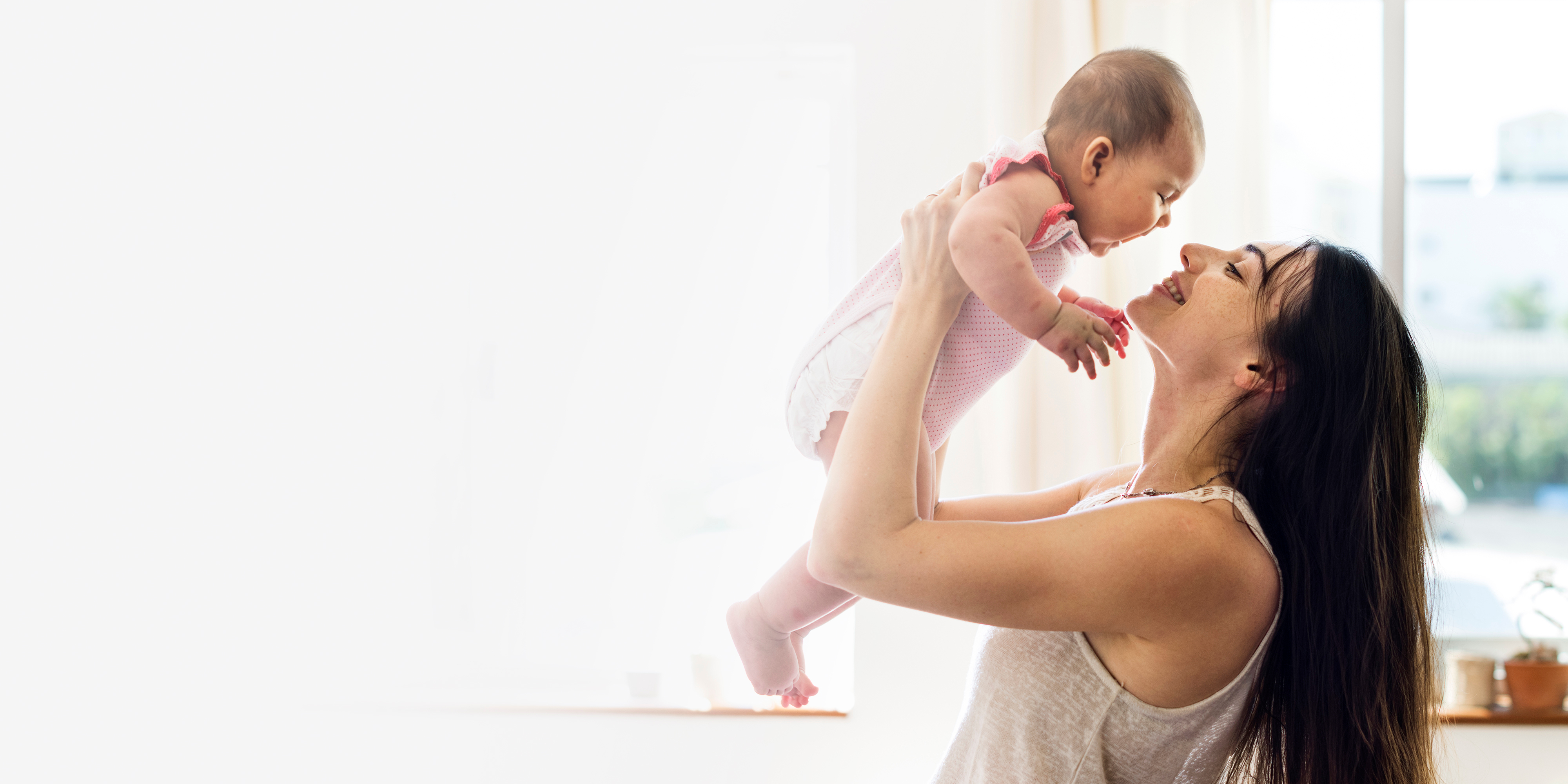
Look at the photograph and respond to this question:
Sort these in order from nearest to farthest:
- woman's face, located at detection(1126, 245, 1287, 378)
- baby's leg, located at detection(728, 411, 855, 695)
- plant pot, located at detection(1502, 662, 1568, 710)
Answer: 1. woman's face, located at detection(1126, 245, 1287, 378)
2. baby's leg, located at detection(728, 411, 855, 695)
3. plant pot, located at detection(1502, 662, 1568, 710)

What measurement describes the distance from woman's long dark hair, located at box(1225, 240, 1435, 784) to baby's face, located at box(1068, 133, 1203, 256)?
0.16 m

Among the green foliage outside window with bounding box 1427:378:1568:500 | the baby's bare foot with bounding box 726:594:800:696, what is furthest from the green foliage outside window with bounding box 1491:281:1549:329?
the baby's bare foot with bounding box 726:594:800:696

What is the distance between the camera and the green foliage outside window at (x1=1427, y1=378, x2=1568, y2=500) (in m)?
2.62

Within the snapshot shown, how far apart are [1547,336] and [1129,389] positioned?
137cm

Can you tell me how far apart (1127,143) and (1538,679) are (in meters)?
2.16

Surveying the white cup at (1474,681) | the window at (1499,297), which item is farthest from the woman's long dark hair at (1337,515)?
the window at (1499,297)

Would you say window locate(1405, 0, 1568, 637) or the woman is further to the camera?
window locate(1405, 0, 1568, 637)

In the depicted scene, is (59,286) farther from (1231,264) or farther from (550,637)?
(1231,264)

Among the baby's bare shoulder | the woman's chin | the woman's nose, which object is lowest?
the woman's chin

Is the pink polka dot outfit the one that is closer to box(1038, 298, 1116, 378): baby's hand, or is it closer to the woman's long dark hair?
box(1038, 298, 1116, 378): baby's hand

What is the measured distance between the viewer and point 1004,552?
893 millimetres

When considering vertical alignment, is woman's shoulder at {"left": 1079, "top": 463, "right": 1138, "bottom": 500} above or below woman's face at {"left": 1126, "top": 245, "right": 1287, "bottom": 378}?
below

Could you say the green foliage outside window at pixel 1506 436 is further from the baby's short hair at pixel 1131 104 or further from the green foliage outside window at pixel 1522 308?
the baby's short hair at pixel 1131 104

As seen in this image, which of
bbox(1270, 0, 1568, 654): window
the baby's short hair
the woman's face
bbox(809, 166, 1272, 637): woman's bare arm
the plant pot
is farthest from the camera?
bbox(1270, 0, 1568, 654): window
